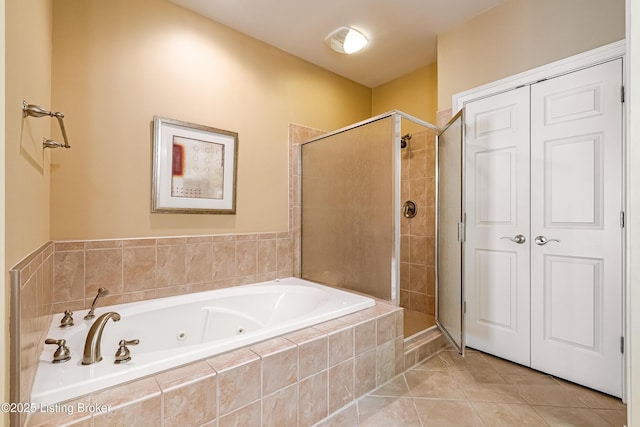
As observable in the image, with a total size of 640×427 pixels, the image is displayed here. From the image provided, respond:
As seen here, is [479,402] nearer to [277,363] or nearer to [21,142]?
[277,363]

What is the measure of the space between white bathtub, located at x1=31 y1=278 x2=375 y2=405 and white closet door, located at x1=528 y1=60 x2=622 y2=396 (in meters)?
1.20

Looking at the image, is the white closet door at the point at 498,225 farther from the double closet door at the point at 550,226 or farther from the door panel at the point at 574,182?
the door panel at the point at 574,182

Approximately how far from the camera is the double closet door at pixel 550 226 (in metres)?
1.70

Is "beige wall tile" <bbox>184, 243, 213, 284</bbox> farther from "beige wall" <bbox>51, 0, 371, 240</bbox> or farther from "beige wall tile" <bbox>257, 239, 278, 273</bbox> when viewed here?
"beige wall tile" <bbox>257, 239, 278, 273</bbox>

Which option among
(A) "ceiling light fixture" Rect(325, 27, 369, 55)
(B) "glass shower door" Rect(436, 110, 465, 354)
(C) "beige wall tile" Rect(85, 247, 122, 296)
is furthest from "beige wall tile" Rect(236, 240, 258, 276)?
(A) "ceiling light fixture" Rect(325, 27, 369, 55)

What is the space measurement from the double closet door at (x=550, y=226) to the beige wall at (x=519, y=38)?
18cm

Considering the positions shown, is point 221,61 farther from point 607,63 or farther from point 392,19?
point 607,63

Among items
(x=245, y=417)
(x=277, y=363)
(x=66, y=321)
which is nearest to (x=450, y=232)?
(x=277, y=363)

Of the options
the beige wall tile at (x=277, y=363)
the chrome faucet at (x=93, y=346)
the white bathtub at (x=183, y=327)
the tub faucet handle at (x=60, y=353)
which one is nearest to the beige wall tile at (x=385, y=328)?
the white bathtub at (x=183, y=327)

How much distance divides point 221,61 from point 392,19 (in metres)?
1.39

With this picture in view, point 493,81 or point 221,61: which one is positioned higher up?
point 221,61

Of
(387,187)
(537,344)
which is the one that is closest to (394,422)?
(537,344)

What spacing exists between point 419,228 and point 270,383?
2.15 meters

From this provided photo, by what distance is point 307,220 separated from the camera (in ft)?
9.14
